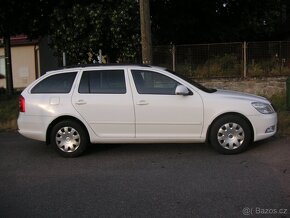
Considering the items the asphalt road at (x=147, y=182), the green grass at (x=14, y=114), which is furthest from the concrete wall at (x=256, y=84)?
the asphalt road at (x=147, y=182)

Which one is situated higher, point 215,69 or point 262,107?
point 215,69

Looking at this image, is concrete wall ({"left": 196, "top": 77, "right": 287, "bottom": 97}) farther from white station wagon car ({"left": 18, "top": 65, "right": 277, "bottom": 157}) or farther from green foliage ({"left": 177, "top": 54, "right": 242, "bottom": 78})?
white station wagon car ({"left": 18, "top": 65, "right": 277, "bottom": 157})

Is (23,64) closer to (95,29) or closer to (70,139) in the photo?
(95,29)

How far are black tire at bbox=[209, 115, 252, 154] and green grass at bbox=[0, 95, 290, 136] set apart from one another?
2.06 meters

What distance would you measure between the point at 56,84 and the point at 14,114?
5.16 meters

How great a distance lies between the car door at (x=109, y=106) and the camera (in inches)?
314

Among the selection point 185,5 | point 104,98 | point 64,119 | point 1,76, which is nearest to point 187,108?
point 104,98

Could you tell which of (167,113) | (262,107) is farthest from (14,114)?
(262,107)

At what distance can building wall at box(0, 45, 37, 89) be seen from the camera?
29188 millimetres

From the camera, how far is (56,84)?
329 inches

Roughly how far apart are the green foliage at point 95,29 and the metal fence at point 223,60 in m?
1.99

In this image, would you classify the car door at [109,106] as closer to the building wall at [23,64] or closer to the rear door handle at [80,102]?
the rear door handle at [80,102]

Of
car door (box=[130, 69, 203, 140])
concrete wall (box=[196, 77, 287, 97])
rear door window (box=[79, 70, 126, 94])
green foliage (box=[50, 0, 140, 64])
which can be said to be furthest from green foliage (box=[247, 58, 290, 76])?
rear door window (box=[79, 70, 126, 94])

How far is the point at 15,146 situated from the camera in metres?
9.30
